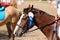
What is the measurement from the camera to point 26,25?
4.74 meters

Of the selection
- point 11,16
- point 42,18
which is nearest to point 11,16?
point 11,16

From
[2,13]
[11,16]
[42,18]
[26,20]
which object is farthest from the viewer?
[11,16]

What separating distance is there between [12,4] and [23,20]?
4.98 metres

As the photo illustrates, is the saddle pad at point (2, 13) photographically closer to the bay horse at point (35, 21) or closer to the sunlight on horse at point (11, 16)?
the sunlight on horse at point (11, 16)

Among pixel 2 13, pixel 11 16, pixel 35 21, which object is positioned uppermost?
pixel 35 21

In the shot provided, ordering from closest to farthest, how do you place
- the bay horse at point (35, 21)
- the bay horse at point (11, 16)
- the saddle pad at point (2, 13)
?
the bay horse at point (35, 21), the saddle pad at point (2, 13), the bay horse at point (11, 16)

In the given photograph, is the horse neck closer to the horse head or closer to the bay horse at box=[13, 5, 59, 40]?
the bay horse at box=[13, 5, 59, 40]

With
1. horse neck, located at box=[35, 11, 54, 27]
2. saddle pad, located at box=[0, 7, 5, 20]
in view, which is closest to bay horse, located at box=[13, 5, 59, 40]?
horse neck, located at box=[35, 11, 54, 27]

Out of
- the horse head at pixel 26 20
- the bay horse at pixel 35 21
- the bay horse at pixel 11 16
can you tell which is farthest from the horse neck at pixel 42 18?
the bay horse at pixel 11 16

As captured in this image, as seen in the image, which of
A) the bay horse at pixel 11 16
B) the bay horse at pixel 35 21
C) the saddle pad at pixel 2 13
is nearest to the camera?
the bay horse at pixel 35 21

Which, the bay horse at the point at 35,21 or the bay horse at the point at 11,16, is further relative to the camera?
the bay horse at the point at 11,16

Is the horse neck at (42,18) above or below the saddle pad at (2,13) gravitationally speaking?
above

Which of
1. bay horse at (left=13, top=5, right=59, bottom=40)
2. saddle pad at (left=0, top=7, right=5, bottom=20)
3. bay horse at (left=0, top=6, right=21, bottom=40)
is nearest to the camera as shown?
bay horse at (left=13, top=5, right=59, bottom=40)

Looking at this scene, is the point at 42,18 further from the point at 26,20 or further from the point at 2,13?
the point at 2,13
